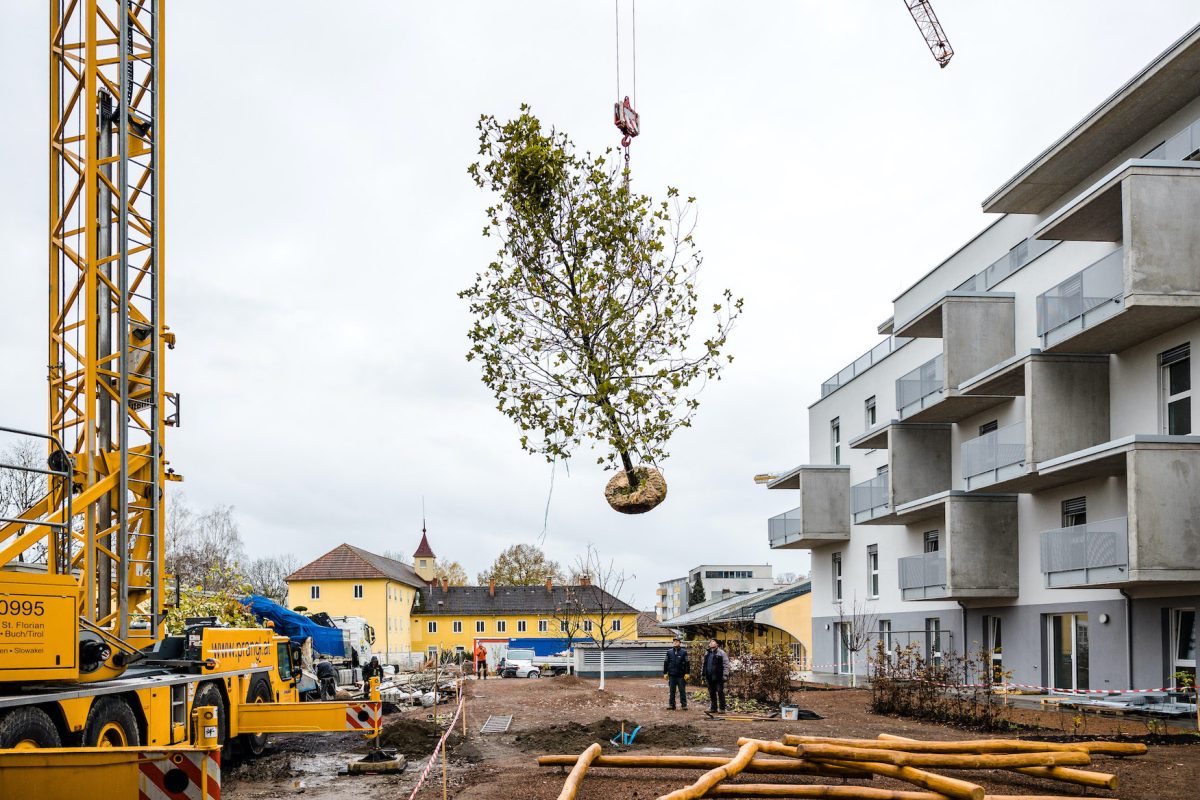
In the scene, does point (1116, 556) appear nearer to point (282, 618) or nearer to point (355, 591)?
point (282, 618)

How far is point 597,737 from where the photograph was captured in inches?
803

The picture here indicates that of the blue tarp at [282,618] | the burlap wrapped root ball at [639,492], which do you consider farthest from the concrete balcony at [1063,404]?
the blue tarp at [282,618]

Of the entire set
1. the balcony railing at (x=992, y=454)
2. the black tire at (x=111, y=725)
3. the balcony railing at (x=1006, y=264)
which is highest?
the balcony railing at (x=1006, y=264)

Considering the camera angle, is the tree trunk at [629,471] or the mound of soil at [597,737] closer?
the tree trunk at [629,471]

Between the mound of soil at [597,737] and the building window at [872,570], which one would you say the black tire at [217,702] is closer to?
the mound of soil at [597,737]

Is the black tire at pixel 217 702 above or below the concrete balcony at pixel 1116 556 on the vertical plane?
below

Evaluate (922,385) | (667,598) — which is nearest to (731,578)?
(667,598)

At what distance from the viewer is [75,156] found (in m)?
16.0

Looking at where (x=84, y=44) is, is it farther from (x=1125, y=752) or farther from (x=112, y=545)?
(x=1125, y=752)

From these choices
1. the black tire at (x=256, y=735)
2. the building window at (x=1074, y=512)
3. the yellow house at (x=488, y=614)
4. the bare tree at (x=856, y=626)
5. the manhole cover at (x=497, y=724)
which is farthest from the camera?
the yellow house at (x=488, y=614)

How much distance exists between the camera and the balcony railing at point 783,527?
46.1m

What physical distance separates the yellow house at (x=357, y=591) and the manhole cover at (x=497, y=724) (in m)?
67.7

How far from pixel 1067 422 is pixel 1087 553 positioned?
363 centimetres

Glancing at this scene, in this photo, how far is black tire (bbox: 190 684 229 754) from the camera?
16.6 metres
